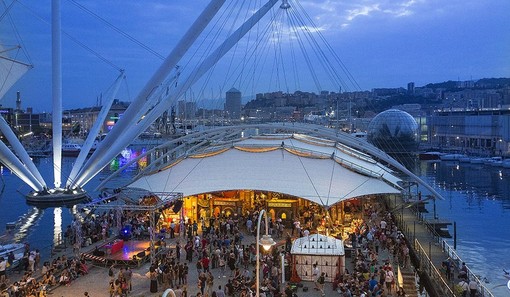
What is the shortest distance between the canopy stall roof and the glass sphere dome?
205 feet

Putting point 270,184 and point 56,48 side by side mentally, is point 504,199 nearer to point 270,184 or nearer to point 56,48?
point 270,184

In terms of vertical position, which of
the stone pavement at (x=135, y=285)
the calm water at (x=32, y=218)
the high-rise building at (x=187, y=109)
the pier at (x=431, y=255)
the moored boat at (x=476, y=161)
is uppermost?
the high-rise building at (x=187, y=109)

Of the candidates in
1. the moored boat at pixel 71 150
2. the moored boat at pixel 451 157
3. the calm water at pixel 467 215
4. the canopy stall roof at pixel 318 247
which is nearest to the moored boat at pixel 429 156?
the moored boat at pixel 451 157

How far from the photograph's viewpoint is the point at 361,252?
21766mm

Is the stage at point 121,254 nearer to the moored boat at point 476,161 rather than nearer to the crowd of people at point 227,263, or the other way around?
the crowd of people at point 227,263

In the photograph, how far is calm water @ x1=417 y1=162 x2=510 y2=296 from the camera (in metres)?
26.9

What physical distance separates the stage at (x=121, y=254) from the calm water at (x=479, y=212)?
13.4 m

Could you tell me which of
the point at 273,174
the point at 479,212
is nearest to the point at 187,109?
the point at 479,212

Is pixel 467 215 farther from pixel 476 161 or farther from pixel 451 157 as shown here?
pixel 451 157

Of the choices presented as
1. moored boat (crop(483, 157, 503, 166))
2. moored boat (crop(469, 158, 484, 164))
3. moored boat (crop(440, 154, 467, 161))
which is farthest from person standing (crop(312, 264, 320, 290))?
moored boat (crop(440, 154, 467, 161))

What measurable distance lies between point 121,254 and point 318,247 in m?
8.24

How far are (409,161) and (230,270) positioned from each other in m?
62.7

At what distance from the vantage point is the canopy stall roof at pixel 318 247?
62.9ft

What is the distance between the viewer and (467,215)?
39.8 meters
